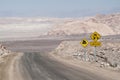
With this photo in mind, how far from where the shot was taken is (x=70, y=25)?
648 ft

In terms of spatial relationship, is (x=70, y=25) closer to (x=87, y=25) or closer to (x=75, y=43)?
(x=87, y=25)

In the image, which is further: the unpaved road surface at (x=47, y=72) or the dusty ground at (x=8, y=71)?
the dusty ground at (x=8, y=71)

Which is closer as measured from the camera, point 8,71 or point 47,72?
point 47,72

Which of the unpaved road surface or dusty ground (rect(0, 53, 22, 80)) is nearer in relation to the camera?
the unpaved road surface

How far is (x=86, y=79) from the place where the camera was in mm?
18938

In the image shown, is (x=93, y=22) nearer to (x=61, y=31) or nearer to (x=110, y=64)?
(x=61, y=31)

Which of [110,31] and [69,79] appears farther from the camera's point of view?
[110,31]

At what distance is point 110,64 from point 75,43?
4178 centimetres

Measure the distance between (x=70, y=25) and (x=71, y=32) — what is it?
9.29m

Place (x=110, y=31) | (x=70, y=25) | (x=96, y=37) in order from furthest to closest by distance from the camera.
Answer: (x=70, y=25), (x=110, y=31), (x=96, y=37)

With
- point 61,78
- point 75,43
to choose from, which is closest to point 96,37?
point 61,78

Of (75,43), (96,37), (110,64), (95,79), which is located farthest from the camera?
(75,43)

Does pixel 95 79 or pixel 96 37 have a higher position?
pixel 96 37

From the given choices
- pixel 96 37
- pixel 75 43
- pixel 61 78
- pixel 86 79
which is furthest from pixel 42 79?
pixel 75 43
